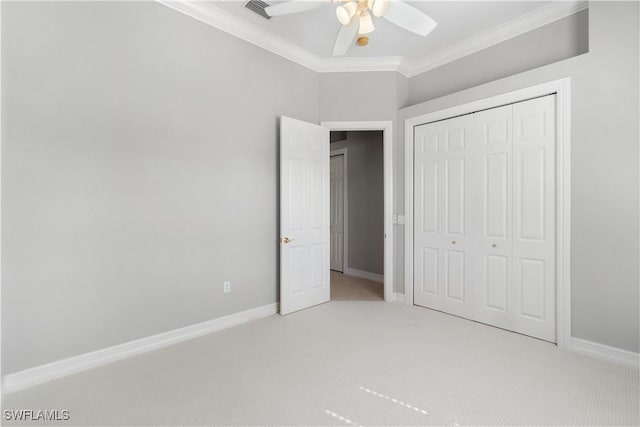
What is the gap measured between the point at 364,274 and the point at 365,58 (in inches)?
131

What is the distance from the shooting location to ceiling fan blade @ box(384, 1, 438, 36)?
2121 millimetres

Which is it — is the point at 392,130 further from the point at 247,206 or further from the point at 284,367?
the point at 284,367

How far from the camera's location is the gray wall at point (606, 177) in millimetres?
2297

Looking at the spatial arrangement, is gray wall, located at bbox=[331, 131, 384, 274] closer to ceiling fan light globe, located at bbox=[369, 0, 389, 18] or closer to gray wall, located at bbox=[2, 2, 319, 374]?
gray wall, located at bbox=[2, 2, 319, 374]

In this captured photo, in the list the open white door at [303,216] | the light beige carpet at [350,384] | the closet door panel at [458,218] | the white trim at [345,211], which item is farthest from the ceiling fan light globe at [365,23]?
the white trim at [345,211]

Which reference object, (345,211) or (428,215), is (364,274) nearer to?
(345,211)

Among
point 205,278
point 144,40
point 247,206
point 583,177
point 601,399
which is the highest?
point 144,40

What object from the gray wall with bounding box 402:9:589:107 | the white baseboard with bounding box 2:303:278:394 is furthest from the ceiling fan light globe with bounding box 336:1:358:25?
the white baseboard with bounding box 2:303:278:394

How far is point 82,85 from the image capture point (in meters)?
2.24

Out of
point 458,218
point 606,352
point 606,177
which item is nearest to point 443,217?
point 458,218

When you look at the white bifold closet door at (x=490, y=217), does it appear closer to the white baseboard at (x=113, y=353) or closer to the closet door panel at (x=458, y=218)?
the closet door panel at (x=458, y=218)

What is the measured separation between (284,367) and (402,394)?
0.84 meters

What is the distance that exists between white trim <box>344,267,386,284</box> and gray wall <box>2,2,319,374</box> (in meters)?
2.32

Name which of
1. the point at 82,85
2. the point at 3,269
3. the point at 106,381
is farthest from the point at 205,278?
the point at 82,85
